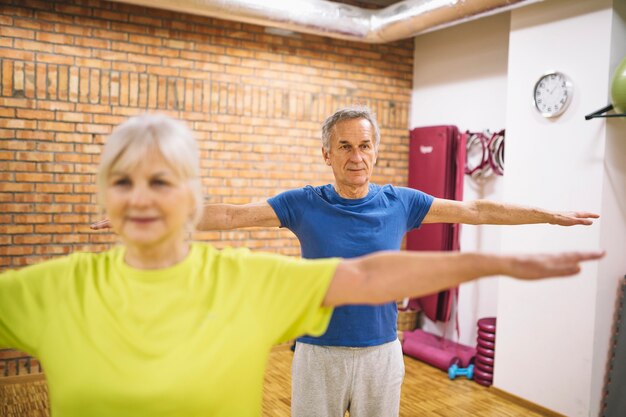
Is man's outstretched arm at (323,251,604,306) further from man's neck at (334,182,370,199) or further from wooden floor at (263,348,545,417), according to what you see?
wooden floor at (263,348,545,417)

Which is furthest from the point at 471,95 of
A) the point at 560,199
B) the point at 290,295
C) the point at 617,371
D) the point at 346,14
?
the point at 290,295

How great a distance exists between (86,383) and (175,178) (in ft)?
1.42

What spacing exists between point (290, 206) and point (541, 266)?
1.15 m

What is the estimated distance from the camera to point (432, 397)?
13.5 feet

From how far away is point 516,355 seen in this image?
13.3 ft

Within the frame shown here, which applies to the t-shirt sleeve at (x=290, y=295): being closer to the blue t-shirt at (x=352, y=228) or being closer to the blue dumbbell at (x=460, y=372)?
the blue t-shirt at (x=352, y=228)

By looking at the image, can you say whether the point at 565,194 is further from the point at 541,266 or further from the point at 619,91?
the point at 541,266

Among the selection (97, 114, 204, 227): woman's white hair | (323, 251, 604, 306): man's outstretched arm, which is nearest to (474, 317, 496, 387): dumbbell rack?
(323, 251, 604, 306): man's outstretched arm

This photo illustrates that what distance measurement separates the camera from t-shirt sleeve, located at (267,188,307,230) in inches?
85.6

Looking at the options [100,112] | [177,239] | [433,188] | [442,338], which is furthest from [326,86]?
[177,239]

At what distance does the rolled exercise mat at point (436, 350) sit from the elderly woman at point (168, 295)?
370 centimetres

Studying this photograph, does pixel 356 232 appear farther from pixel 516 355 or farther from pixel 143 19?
pixel 143 19

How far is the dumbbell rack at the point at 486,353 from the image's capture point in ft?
14.3

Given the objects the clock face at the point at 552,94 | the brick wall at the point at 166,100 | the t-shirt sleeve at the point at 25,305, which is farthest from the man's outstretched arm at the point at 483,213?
the brick wall at the point at 166,100
